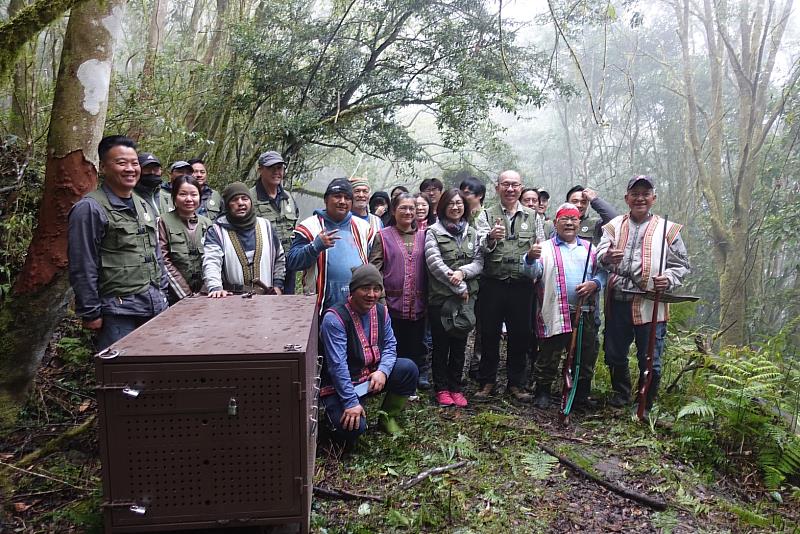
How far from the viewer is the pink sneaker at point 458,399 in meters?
4.62

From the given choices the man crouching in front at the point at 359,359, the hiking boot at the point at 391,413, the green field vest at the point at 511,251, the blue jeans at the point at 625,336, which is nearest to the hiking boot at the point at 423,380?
the hiking boot at the point at 391,413

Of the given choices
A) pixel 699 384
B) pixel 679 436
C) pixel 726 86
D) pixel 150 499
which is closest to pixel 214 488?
pixel 150 499

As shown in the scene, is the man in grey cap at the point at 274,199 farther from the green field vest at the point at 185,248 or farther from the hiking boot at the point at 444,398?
the hiking boot at the point at 444,398

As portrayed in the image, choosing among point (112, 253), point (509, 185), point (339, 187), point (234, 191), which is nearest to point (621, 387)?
point (509, 185)

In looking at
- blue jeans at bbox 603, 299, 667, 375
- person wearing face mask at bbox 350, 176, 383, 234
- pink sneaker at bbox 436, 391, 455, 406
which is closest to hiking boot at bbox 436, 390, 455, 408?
pink sneaker at bbox 436, 391, 455, 406

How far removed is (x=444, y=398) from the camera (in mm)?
4664

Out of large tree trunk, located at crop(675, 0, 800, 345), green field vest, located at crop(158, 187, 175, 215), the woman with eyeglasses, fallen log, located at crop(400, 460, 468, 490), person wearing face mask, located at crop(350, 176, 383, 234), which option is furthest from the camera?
large tree trunk, located at crop(675, 0, 800, 345)

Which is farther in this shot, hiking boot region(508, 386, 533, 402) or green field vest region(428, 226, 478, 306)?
hiking boot region(508, 386, 533, 402)

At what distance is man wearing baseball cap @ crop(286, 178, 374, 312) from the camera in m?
4.07

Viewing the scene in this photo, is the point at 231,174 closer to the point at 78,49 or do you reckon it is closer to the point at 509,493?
the point at 78,49

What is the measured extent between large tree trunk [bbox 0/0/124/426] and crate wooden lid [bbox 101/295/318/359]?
1.25 meters

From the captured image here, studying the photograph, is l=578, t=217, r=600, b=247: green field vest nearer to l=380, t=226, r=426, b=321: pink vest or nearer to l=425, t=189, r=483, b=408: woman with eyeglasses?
l=425, t=189, r=483, b=408: woman with eyeglasses

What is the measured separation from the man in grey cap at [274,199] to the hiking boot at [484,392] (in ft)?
7.46

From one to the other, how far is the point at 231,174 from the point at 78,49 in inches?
217
